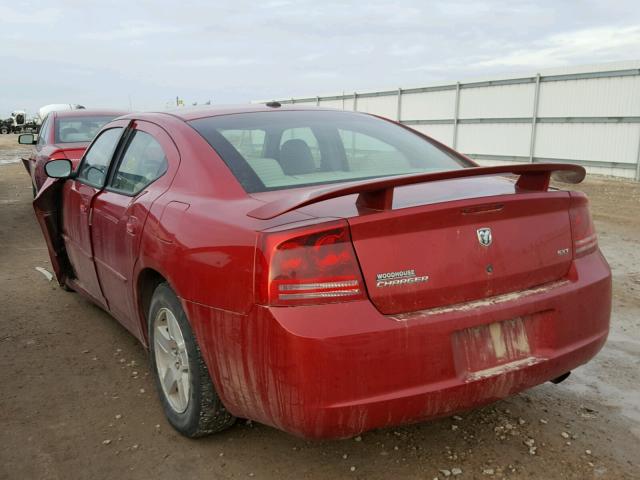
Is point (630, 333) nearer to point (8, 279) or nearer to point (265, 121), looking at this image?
point (265, 121)

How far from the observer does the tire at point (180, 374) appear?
2.56m

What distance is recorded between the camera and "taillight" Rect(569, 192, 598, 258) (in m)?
2.52

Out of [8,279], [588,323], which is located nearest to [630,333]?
[588,323]

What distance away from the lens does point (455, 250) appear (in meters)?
2.16

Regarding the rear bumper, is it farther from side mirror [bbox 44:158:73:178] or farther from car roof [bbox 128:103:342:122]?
side mirror [bbox 44:158:73:178]

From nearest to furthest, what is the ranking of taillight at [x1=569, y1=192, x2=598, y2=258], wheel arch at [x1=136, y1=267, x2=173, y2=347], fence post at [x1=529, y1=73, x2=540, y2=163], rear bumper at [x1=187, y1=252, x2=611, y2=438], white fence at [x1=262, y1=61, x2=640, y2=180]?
rear bumper at [x1=187, y1=252, x2=611, y2=438]
taillight at [x1=569, y1=192, x2=598, y2=258]
wheel arch at [x1=136, y1=267, x2=173, y2=347]
white fence at [x1=262, y1=61, x2=640, y2=180]
fence post at [x1=529, y1=73, x2=540, y2=163]

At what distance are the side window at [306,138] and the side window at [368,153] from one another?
0.17 m

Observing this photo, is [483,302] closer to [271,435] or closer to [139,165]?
[271,435]

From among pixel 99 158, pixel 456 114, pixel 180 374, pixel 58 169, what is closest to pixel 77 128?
pixel 58 169

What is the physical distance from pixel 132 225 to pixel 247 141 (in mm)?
736

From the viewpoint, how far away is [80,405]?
3152 mm

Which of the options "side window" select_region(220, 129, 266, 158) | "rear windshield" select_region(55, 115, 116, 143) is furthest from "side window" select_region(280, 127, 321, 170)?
"rear windshield" select_region(55, 115, 116, 143)

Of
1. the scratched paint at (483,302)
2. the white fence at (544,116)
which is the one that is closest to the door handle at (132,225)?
→ the scratched paint at (483,302)

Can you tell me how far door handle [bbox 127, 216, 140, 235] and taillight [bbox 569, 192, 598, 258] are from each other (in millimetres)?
2032
